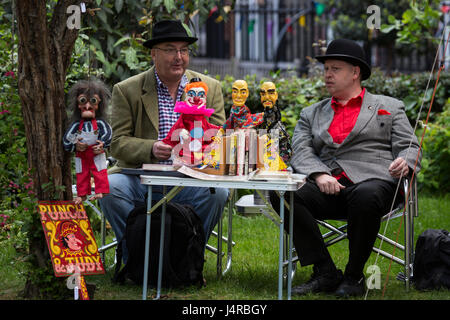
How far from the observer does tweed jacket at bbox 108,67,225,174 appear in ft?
14.1

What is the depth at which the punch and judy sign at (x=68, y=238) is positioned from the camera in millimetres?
3467

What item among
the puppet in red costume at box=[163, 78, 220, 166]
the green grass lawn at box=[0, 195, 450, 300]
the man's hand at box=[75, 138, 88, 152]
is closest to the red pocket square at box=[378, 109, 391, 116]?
the green grass lawn at box=[0, 195, 450, 300]

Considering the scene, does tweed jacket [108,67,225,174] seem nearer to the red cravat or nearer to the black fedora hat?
the black fedora hat

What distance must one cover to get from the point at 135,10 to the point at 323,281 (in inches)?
128

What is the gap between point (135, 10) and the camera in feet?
20.5

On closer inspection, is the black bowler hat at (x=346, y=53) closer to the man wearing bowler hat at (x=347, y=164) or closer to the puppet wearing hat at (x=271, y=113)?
the man wearing bowler hat at (x=347, y=164)

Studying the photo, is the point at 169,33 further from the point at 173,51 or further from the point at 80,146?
the point at 80,146

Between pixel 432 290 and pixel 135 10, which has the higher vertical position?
pixel 135 10

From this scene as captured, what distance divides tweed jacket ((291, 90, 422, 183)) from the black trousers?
0.10 meters

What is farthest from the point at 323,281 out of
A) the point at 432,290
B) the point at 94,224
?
the point at 94,224

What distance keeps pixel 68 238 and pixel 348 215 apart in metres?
1.54

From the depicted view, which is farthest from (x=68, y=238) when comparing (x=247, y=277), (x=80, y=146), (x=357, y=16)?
(x=357, y=16)

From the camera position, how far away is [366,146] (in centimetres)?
425
